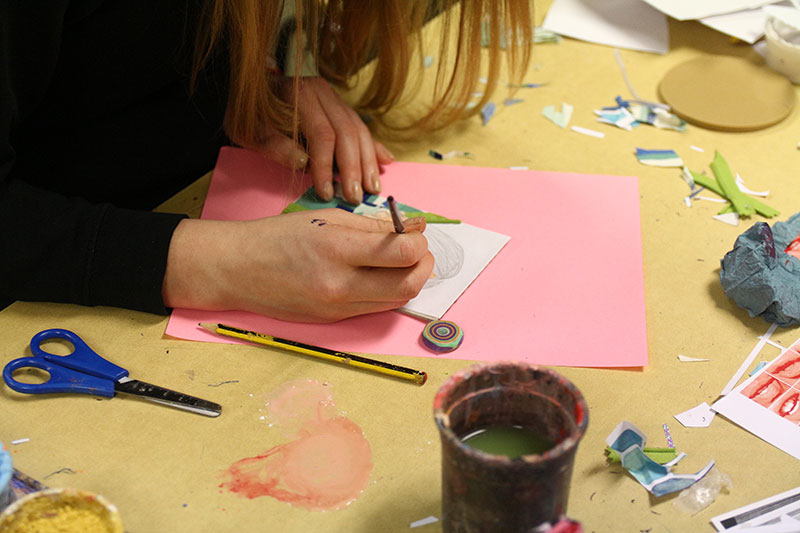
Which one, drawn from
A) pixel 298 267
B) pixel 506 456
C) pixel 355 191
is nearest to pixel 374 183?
pixel 355 191

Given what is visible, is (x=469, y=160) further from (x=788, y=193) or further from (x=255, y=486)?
(x=255, y=486)

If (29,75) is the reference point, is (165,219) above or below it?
below

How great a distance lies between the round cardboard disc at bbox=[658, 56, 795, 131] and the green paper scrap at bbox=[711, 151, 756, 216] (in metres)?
0.09

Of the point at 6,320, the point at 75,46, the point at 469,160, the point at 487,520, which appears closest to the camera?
the point at 487,520

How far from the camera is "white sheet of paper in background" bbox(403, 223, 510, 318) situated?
2.63 feet

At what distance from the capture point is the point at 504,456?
463 mm

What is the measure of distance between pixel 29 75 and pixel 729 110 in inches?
36.3

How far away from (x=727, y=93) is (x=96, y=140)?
2.95 feet

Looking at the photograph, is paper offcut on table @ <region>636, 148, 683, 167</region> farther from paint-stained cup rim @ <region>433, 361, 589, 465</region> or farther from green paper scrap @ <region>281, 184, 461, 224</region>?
paint-stained cup rim @ <region>433, 361, 589, 465</region>

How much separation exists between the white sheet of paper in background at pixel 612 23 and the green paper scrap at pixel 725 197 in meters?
0.37

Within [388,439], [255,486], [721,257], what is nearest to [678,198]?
[721,257]

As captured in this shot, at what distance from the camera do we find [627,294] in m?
0.81

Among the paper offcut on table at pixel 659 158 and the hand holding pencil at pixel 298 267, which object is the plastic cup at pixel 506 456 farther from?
the paper offcut on table at pixel 659 158

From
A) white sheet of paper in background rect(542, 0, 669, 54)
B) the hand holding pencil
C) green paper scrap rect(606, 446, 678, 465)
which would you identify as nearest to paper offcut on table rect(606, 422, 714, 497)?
green paper scrap rect(606, 446, 678, 465)
